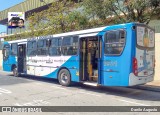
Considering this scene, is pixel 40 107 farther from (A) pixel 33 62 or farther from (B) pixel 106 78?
(A) pixel 33 62

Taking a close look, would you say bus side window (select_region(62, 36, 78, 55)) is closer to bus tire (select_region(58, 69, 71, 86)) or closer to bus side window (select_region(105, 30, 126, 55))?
bus tire (select_region(58, 69, 71, 86))

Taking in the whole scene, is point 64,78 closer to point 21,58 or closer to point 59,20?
point 21,58

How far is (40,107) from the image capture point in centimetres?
827

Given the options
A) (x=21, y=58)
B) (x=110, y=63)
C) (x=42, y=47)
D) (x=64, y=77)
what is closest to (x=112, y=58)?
(x=110, y=63)

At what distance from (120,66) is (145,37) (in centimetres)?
173

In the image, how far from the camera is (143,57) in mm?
10266

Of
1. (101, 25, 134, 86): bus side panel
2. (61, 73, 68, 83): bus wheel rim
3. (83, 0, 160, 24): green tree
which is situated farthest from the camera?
(83, 0, 160, 24): green tree

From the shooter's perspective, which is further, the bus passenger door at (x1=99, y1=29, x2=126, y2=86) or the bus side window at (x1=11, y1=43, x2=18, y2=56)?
the bus side window at (x1=11, y1=43, x2=18, y2=56)

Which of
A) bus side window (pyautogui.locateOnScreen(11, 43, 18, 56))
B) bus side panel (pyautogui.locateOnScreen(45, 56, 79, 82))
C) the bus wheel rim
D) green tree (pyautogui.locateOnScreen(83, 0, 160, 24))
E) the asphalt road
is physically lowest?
the asphalt road

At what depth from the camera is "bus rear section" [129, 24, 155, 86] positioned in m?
9.84

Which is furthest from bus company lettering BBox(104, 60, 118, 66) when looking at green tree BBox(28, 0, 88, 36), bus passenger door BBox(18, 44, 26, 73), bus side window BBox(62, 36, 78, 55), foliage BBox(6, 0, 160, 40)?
green tree BBox(28, 0, 88, 36)

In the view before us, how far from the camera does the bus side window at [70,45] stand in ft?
40.6

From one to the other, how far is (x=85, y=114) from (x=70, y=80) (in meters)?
5.45

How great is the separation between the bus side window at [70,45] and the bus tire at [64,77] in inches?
39.7
